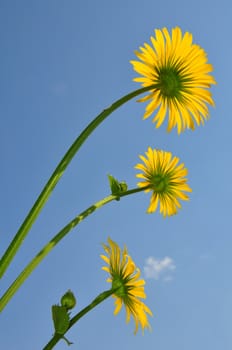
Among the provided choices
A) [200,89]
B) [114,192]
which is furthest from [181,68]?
[114,192]

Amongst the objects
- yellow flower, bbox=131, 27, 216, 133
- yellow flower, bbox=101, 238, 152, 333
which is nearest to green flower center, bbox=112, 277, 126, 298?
yellow flower, bbox=101, 238, 152, 333

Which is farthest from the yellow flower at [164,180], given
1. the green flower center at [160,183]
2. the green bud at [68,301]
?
the green bud at [68,301]

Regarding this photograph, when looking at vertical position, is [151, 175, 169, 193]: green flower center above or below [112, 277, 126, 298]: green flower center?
above

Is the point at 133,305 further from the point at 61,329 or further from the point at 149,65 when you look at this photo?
the point at 149,65

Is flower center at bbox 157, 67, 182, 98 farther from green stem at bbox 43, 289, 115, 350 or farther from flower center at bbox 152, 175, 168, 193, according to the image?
green stem at bbox 43, 289, 115, 350

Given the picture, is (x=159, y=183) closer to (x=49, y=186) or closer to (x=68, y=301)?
(x=68, y=301)

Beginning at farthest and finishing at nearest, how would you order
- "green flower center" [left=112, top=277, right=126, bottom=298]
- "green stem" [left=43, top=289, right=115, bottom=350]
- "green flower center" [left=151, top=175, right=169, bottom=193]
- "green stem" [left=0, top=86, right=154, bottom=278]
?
"green flower center" [left=151, top=175, right=169, bottom=193], "green flower center" [left=112, top=277, right=126, bottom=298], "green stem" [left=43, top=289, right=115, bottom=350], "green stem" [left=0, top=86, right=154, bottom=278]
